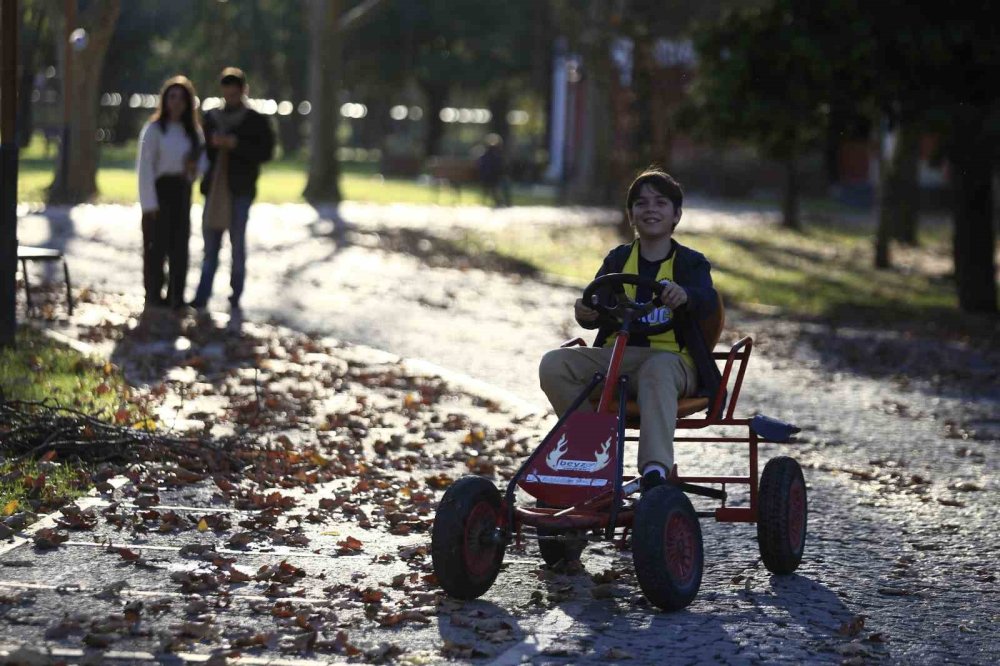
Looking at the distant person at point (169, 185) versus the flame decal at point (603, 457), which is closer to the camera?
the flame decal at point (603, 457)

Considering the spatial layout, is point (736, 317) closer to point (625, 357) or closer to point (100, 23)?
point (625, 357)

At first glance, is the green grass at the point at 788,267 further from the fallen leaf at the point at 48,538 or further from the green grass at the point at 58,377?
the fallen leaf at the point at 48,538

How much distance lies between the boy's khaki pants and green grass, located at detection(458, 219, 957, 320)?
42.2 ft

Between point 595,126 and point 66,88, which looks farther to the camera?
point 595,126

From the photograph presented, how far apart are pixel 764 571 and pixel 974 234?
14.2 metres

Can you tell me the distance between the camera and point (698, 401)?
274 inches

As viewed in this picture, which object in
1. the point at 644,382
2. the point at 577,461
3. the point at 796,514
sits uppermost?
the point at 644,382

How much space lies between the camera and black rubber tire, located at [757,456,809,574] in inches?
269

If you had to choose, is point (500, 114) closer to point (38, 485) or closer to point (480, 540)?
point (38, 485)

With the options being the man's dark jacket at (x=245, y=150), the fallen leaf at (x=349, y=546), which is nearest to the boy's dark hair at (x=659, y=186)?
the fallen leaf at (x=349, y=546)

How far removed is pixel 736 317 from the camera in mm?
18625

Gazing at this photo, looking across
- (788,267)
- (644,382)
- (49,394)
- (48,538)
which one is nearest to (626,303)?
(644,382)

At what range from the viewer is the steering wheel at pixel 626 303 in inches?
266

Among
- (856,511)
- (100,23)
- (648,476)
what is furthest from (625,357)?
(100,23)
